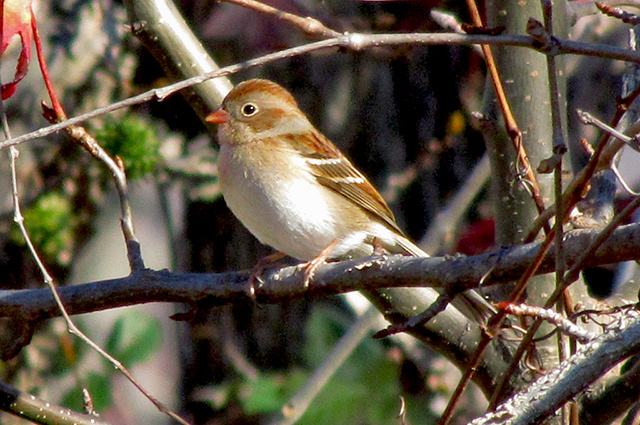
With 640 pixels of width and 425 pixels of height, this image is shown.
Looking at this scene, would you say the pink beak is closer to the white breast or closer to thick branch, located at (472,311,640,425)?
the white breast

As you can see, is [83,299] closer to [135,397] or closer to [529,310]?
[529,310]

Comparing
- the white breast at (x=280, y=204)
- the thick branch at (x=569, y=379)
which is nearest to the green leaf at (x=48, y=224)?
the white breast at (x=280, y=204)

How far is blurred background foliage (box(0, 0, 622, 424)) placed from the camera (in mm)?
4430

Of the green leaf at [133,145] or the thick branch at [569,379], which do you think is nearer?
the thick branch at [569,379]

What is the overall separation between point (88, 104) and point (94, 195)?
1.54ft

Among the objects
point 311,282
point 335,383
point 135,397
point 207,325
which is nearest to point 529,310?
point 311,282

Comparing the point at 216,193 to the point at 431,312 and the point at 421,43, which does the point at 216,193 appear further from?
the point at 421,43

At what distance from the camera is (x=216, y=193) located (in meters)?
5.21

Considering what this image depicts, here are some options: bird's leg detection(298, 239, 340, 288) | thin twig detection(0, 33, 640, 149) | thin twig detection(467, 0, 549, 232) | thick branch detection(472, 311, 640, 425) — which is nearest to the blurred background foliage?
bird's leg detection(298, 239, 340, 288)

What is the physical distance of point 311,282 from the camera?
233 cm

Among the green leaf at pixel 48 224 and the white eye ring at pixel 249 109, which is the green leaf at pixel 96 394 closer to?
the green leaf at pixel 48 224

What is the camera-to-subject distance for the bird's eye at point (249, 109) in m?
3.64

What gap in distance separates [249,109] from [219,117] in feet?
1.21

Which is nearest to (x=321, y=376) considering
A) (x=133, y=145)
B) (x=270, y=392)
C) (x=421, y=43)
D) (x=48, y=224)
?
(x=270, y=392)
